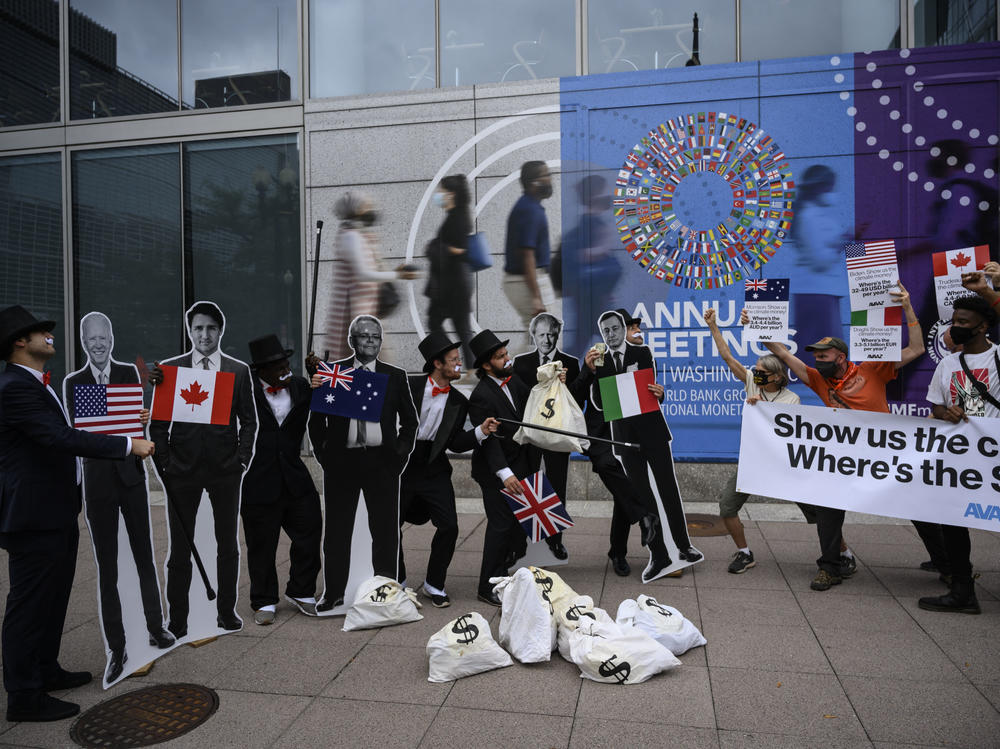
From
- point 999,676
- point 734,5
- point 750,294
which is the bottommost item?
point 999,676

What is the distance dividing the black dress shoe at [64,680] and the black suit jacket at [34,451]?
0.89 meters

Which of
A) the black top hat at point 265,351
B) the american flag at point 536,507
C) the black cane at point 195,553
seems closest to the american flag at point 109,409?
the black cane at point 195,553

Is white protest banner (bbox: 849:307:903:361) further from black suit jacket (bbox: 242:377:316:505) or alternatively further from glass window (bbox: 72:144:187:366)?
glass window (bbox: 72:144:187:366)

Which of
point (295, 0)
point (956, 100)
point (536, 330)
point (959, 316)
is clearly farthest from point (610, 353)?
point (295, 0)

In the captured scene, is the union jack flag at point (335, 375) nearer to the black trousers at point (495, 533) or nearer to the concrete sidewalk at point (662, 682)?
Answer: the black trousers at point (495, 533)

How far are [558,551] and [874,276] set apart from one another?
332 centimetres

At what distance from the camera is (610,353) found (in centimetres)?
678

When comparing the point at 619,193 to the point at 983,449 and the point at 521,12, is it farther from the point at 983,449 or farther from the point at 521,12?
the point at 983,449

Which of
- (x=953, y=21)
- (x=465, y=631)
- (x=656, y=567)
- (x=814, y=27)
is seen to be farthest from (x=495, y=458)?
(x=953, y=21)

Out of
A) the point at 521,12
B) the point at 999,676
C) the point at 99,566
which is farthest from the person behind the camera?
the point at 521,12

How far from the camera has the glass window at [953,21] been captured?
899 centimetres

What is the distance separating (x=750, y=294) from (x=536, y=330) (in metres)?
2.22

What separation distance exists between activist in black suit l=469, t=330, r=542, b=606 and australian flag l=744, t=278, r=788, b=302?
200cm

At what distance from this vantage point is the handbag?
10.0 metres
